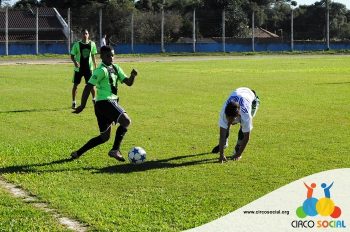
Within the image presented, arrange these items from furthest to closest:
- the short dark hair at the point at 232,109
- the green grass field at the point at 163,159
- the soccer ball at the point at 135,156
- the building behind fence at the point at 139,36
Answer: the building behind fence at the point at 139,36
the soccer ball at the point at 135,156
the short dark hair at the point at 232,109
the green grass field at the point at 163,159

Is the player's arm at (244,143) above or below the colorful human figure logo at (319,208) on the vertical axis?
above

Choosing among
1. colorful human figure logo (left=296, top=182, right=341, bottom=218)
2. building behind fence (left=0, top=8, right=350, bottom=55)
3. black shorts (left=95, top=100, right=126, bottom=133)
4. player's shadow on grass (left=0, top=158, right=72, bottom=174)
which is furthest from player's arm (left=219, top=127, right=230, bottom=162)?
building behind fence (left=0, top=8, right=350, bottom=55)

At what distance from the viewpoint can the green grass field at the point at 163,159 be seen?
292 inches

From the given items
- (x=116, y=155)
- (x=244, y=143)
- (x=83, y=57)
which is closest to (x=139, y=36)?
(x=83, y=57)

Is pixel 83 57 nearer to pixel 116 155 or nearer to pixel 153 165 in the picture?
pixel 116 155

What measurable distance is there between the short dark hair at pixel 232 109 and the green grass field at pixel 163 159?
2.44 ft

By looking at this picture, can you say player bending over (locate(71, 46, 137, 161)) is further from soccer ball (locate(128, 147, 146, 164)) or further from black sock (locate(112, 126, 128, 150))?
soccer ball (locate(128, 147, 146, 164))

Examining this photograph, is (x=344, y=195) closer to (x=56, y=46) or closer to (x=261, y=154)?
(x=261, y=154)

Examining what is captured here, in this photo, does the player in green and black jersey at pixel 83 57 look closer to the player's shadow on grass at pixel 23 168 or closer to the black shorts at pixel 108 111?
the black shorts at pixel 108 111

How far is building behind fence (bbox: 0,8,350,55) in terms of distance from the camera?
63531 millimetres

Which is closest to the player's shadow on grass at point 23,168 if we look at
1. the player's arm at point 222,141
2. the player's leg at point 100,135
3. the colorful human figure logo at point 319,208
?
the player's leg at point 100,135

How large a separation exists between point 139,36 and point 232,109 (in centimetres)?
5846

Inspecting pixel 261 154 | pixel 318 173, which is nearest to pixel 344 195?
pixel 318 173

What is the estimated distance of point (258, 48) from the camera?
225 feet
